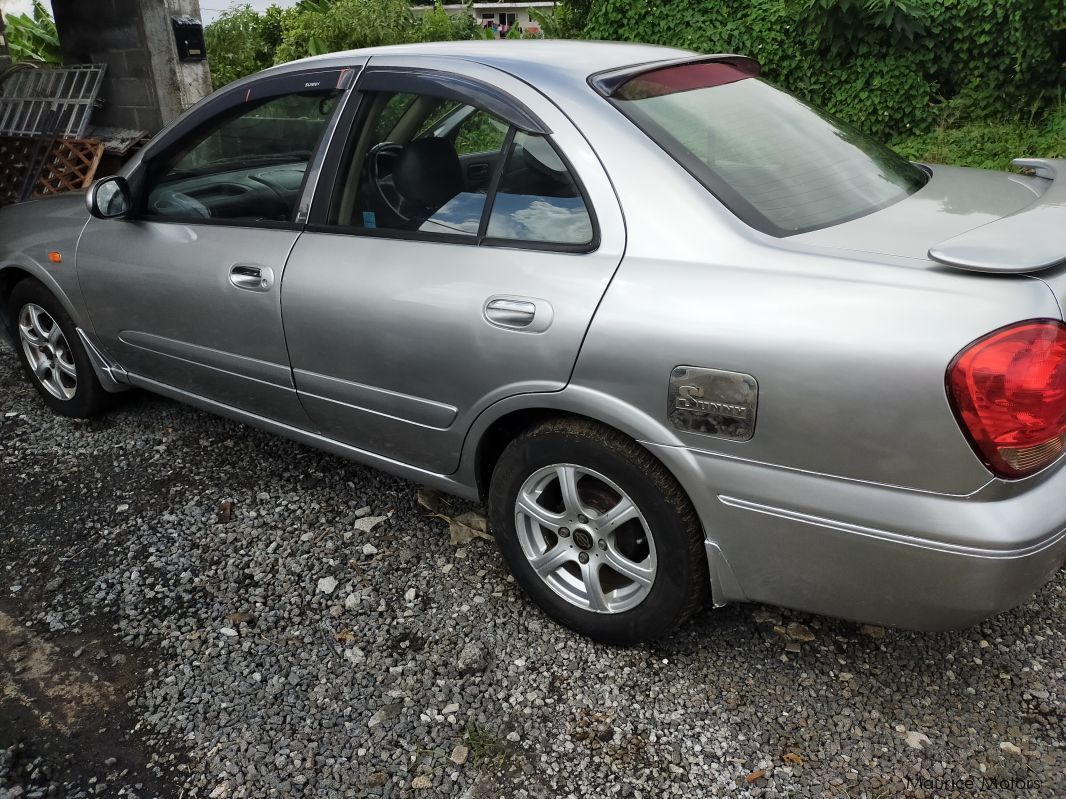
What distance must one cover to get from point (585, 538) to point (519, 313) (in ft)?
2.27

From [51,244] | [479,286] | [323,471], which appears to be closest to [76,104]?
[51,244]

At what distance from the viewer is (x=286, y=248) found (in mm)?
2996

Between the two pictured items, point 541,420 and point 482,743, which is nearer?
point 482,743

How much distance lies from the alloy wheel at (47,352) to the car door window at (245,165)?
1.09 meters

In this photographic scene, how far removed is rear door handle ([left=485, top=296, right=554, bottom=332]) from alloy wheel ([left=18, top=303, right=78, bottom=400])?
101 inches

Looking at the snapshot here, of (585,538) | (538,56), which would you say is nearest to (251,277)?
(538,56)

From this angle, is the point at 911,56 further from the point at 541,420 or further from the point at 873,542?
the point at 873,542

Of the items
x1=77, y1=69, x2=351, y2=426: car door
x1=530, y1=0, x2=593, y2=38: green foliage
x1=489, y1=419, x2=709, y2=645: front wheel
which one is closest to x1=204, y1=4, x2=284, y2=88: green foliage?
x1=530, y1=0, x2=593, y2=38: green foliage

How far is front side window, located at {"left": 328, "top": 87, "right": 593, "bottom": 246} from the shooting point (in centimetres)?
247

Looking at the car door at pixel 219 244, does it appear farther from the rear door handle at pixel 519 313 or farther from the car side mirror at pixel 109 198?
the rear door handle at pixel 519 313

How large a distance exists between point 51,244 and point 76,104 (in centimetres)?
503

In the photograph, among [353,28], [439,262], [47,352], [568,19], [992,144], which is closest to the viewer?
[439,262]

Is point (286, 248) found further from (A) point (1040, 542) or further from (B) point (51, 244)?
(A) point (1040, 542)

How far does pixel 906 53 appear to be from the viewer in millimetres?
7301
